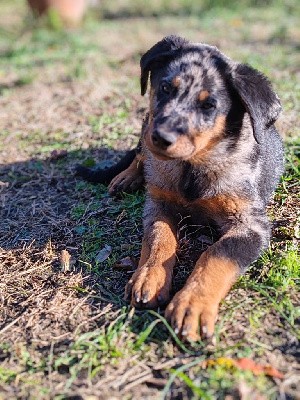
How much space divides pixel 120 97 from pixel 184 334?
13.7 feet

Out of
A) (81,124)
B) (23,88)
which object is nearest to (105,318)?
(81,124)

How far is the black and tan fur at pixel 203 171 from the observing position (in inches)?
124

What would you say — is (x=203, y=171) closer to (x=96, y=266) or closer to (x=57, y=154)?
(x=96, y=266)

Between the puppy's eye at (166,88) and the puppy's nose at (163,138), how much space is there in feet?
1.53

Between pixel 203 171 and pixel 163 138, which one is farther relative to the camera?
pixel 203 171

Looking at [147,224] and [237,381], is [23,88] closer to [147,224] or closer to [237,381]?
[147,224]

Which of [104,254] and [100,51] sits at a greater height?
[100,51]

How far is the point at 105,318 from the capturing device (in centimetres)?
318

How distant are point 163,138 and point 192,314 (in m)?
0.98

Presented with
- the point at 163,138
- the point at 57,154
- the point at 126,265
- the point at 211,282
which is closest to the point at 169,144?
the point at 163,138

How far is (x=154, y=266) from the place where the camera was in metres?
3.32

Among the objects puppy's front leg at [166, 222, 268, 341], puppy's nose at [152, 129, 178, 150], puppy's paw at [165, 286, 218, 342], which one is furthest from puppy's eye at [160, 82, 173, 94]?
puppy's paw at [165, 286, 218, 342]

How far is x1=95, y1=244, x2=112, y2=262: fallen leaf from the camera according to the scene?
12.4 ft

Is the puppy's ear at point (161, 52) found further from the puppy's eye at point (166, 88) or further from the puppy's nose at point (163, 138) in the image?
the puppy's nose at point (163, 138)
